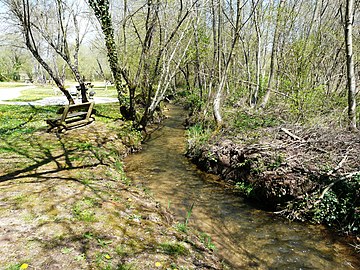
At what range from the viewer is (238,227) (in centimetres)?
505

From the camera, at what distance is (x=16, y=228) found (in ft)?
11.4

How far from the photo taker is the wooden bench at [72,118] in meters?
9.08

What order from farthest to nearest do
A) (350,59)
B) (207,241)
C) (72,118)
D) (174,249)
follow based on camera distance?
(72,118)
(350,59)
(207,241)
(174,249)

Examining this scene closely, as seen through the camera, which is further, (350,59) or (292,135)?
(292,135)

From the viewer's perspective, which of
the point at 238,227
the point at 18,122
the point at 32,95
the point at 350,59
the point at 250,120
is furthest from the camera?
the point at 32,95

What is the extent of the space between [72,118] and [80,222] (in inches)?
275

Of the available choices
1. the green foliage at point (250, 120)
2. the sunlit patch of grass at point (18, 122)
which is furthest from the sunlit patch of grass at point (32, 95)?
the green foliage at point (250, 120)

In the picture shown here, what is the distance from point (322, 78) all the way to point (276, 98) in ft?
8.87

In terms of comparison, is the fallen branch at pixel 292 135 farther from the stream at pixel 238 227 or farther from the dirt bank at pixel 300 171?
the stream at pixel 238 227

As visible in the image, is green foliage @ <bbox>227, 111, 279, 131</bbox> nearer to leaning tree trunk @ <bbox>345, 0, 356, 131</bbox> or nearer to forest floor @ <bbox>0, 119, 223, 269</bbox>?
leaning tree trunk @ <bbox>345, 0, 356, 131</bbox>

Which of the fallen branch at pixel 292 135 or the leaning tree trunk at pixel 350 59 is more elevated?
the leaning tree trunk at pixel 350 59

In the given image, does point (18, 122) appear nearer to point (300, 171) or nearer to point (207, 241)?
point (207, 241)

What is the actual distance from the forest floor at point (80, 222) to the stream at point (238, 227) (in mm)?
633

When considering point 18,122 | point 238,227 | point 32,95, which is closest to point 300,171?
point 238,227
